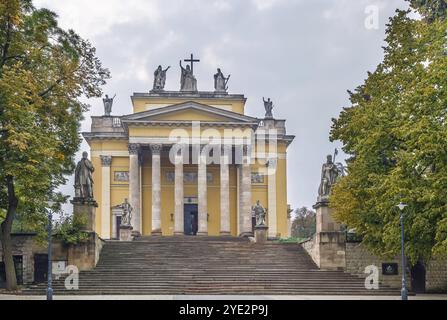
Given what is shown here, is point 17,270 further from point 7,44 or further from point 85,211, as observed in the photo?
point 7,44

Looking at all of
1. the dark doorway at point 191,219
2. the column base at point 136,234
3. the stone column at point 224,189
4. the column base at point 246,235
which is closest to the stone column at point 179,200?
the column base at point 136,234

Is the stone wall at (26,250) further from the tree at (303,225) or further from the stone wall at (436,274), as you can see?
the tree at (303,225)

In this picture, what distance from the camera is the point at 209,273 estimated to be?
110 feet

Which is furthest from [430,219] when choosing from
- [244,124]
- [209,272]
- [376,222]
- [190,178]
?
[190,178]

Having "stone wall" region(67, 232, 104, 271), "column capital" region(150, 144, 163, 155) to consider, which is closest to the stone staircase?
"stone wall" region(67, 232, 104, 271)

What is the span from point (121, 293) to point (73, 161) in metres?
8.60

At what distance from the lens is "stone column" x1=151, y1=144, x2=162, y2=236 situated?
5331 centimetres

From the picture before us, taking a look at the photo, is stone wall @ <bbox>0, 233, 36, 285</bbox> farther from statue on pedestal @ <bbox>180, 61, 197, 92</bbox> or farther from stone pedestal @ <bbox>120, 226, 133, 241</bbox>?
statue on pedestal @ <bbox>180, 61, 197, 92</bbox>

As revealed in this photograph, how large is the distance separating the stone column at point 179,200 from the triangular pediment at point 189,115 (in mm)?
3453

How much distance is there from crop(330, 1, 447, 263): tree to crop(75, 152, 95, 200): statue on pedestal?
12.6 m

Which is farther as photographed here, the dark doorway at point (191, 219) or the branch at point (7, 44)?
the dark doorway at point (191, 219)

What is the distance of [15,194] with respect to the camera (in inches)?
1222

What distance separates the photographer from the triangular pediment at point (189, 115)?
53812 mm

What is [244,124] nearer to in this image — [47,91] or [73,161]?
[73,161]
